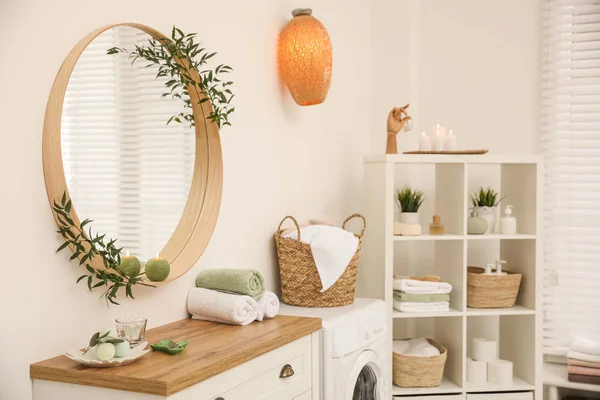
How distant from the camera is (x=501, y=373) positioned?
3195 mm

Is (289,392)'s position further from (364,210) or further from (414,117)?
(414,117)

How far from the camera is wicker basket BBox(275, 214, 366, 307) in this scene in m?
2.64

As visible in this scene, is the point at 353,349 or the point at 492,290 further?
the point at 492,290

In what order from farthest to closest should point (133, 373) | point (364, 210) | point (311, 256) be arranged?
point (364, 210)
point (311, 256)
point (133, 373)

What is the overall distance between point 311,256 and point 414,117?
4.43 ft

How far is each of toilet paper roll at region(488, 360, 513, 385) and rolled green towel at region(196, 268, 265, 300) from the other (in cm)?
148

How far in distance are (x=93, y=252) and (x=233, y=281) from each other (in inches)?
21.4

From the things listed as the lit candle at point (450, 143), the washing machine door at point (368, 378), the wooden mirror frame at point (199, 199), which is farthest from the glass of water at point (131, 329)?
the lit candle at point (450, 143)

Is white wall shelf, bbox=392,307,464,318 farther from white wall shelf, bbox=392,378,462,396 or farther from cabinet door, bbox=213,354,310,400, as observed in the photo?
cabinet door, bbox=213,354,310,400

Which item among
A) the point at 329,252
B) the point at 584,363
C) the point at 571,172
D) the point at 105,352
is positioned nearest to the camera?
the point at 105,352

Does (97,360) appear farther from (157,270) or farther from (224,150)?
(224,150)

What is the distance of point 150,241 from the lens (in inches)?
81.1

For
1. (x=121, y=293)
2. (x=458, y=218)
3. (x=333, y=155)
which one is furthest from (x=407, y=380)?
(x=121, y=293)

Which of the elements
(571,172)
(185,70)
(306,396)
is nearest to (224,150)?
(185,70)
